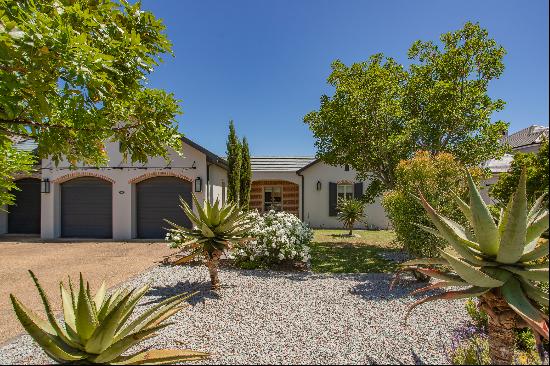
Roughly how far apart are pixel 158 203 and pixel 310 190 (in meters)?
9.64

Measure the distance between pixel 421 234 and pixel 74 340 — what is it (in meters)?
6.81

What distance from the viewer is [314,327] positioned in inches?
186

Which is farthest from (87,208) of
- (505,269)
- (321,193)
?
(505,269)

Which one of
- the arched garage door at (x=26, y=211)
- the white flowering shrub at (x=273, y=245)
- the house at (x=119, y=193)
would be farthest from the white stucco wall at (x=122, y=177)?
the white flowering shrub at (x=273, y=245)

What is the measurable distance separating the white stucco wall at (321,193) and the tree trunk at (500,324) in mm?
17379

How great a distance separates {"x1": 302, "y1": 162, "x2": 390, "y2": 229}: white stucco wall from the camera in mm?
19891

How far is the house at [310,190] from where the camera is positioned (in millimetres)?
19641

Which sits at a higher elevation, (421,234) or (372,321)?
(421,234)

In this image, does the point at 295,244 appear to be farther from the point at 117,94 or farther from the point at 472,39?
the point at 472,39

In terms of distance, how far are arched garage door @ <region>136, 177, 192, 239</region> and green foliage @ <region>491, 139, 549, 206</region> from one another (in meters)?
12.1

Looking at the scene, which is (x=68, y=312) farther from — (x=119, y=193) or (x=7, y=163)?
(x=119, y=193)

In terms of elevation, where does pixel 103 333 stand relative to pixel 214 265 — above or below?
above

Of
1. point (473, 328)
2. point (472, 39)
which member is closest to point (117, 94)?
point (473, 328)

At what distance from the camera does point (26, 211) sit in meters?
16.3
